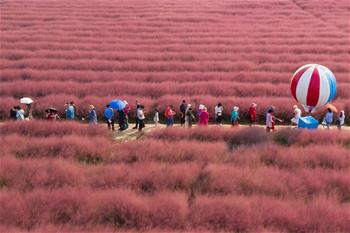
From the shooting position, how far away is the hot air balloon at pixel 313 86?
862 cm

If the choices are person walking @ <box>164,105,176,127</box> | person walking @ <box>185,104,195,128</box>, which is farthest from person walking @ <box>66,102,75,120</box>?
person walking @ <box>185,104,195,128</box>

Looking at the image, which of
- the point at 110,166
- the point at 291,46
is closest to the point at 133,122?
the point at 110,166

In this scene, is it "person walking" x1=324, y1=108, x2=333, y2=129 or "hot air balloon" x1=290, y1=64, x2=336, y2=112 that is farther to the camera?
"person walking" x1=324, y1=108, x2=333, y2=129

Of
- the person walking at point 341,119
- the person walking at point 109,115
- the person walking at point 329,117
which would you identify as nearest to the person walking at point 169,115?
the person walking at point 109,115

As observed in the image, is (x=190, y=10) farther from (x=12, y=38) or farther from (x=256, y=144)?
(x=256, y=144)

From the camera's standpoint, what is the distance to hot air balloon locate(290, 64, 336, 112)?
862 cm

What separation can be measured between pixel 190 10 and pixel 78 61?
12859 millimetres

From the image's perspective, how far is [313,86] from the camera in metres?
8.64

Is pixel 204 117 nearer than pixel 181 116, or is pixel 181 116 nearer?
pixel 204 117

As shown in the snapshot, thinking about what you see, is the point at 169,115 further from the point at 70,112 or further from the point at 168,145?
the point at 70,112

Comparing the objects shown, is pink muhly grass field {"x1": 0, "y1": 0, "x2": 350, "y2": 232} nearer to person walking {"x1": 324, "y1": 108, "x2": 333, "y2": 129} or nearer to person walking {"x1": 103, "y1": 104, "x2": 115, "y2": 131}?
person walking {"x1": 103, "y1": 104, "x2": 115, "y2": 131}

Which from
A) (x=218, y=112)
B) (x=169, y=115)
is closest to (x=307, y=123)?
(x=218, y=112)

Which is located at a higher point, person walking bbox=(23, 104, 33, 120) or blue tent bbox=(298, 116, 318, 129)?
person walking bbox=(23, 104, 33, 120)

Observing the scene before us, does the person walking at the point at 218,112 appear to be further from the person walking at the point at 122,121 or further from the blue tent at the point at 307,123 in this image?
the person walking at the point at 122,121
